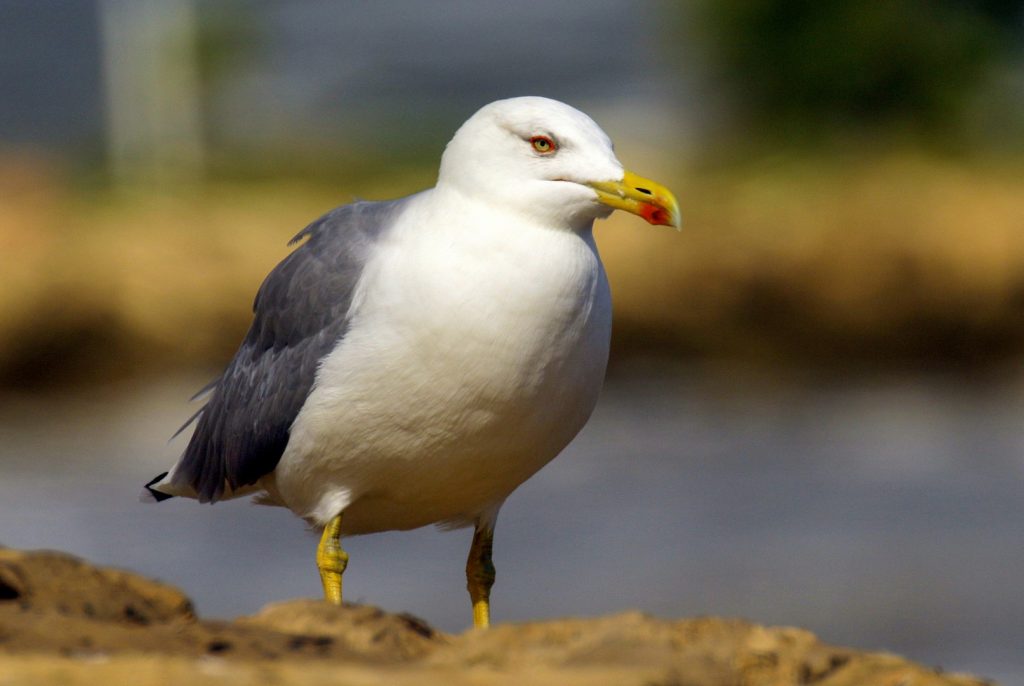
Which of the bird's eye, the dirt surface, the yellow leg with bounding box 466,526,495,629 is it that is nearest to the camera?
the dirt surface

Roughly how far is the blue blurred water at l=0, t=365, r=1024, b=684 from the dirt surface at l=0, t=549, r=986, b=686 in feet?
15.7

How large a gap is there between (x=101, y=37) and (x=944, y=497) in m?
12.8

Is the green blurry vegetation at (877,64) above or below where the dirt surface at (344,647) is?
above

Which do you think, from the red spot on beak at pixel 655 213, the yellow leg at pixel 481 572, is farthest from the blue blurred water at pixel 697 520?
the red spot on beak at pixel 655 213

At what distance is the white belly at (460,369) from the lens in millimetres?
4766

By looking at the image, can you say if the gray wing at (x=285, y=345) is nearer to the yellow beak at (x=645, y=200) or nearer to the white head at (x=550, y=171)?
the white head at (x=550, y=171)

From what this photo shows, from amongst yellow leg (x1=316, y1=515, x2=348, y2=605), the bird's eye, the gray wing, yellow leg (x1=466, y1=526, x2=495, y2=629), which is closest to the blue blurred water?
yellow leg (x1=466, y1=526, x2=495, y2=629)

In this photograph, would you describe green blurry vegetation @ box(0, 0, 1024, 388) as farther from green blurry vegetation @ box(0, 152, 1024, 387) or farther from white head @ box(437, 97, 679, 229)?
white head @ box(437, 97, 679, 229)

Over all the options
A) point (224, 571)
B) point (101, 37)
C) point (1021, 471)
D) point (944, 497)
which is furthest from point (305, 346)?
point (101, 37)

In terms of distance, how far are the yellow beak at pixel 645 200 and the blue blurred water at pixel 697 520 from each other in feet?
13.4

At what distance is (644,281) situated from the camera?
1641 cm

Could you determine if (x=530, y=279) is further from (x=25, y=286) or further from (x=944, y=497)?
(x=25, y=286)

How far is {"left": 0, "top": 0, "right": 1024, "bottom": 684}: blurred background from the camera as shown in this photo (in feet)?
34.3

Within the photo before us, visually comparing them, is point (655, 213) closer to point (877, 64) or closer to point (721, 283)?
point (721, 283)
